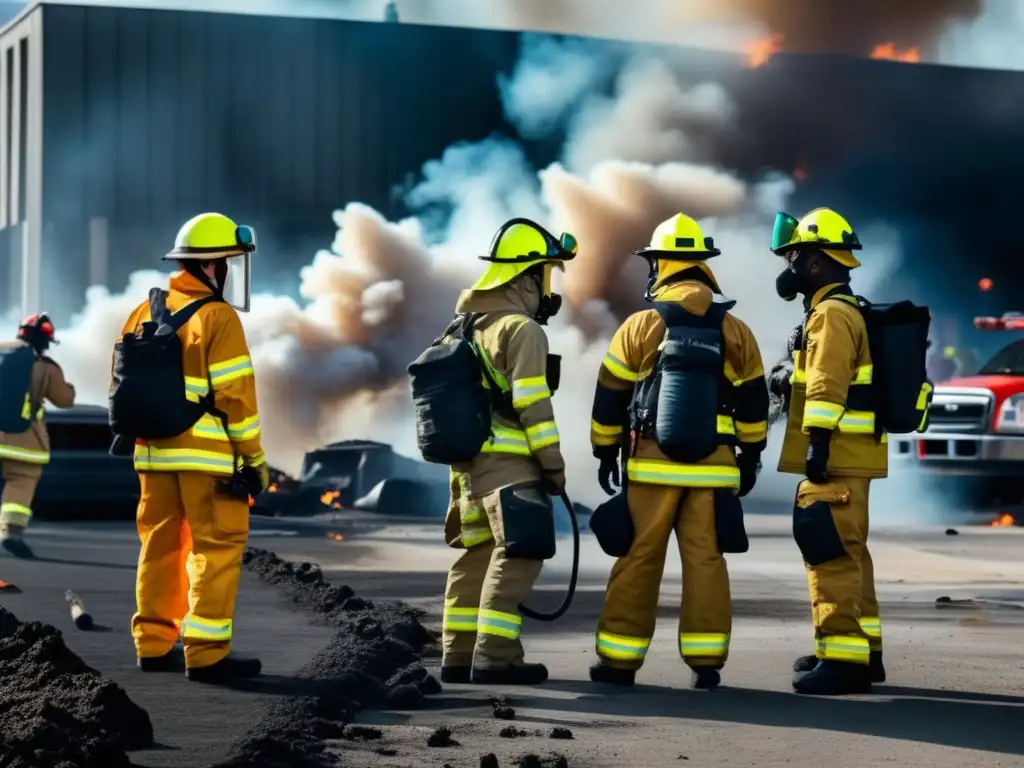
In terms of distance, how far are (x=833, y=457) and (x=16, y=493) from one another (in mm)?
7108

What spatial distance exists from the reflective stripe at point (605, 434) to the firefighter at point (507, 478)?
0.17 metres

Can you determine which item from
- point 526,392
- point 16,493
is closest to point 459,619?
point 526,392

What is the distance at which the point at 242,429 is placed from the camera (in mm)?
7113

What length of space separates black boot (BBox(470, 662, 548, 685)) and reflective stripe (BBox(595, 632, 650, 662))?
10.5 inches

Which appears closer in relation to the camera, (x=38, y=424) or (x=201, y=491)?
(x=201, y=491)

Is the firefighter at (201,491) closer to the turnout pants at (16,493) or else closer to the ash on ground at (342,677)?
the ash on ground at (342,677)

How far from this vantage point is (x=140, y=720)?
560 cm

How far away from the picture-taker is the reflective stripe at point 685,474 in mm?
7047

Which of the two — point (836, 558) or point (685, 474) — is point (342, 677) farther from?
point (836, 558)

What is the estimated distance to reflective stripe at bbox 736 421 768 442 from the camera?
23.8 ft

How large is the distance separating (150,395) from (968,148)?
22839mm

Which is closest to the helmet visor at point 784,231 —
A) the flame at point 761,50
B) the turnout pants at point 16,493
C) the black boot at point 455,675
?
the black boot at point 455,675

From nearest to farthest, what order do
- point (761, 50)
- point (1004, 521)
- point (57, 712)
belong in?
1. point (57, 712)
2. point (1004, 521)
3. point (761, 50)

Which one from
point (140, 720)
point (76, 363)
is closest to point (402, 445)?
point (76, 363)
